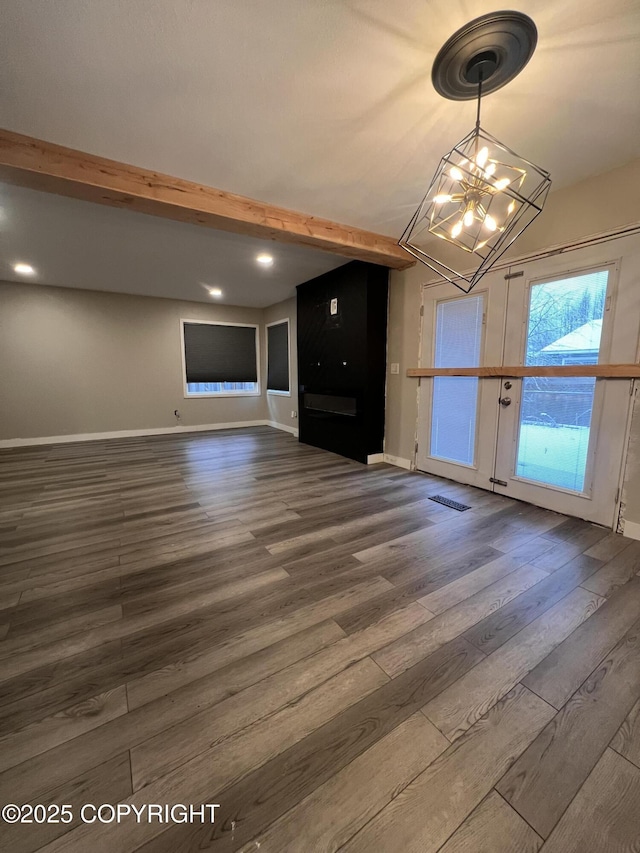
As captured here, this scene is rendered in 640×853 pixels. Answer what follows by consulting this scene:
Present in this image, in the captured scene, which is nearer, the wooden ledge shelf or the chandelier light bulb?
the chandelier light bulb

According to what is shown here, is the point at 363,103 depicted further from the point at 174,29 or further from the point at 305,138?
the point at 174,29

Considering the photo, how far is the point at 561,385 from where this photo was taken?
2691mm

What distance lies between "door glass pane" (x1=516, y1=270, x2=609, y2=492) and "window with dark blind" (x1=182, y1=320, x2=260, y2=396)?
18.2 feet

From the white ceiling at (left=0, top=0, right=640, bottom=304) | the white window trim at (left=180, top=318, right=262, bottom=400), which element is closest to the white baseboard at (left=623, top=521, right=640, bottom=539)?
the white ceiling at (left=0, top=0, right=640, bottom=304)

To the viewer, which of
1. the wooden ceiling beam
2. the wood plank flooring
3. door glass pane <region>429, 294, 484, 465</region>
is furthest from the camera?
door glass pane <region>429, 294, 484, 465</region>

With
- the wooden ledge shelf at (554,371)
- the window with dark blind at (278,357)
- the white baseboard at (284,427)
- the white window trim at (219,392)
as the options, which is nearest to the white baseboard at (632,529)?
the wooden ledge shelf at (554,371)

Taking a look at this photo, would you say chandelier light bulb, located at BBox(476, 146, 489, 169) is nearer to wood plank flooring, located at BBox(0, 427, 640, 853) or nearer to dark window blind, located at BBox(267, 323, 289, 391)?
wood plank flooring, located at BBox(0, 427, 640, 853)

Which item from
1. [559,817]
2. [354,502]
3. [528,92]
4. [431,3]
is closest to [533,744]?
[559,817]

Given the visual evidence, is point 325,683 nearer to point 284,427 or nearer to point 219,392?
point 284,427

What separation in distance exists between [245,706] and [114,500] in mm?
2540

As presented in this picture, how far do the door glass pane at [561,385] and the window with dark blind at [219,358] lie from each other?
5.56 metres

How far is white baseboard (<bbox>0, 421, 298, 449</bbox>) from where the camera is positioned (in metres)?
5.41

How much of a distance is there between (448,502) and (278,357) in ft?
15.7

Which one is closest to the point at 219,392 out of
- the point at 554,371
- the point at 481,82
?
the point at 554,371
